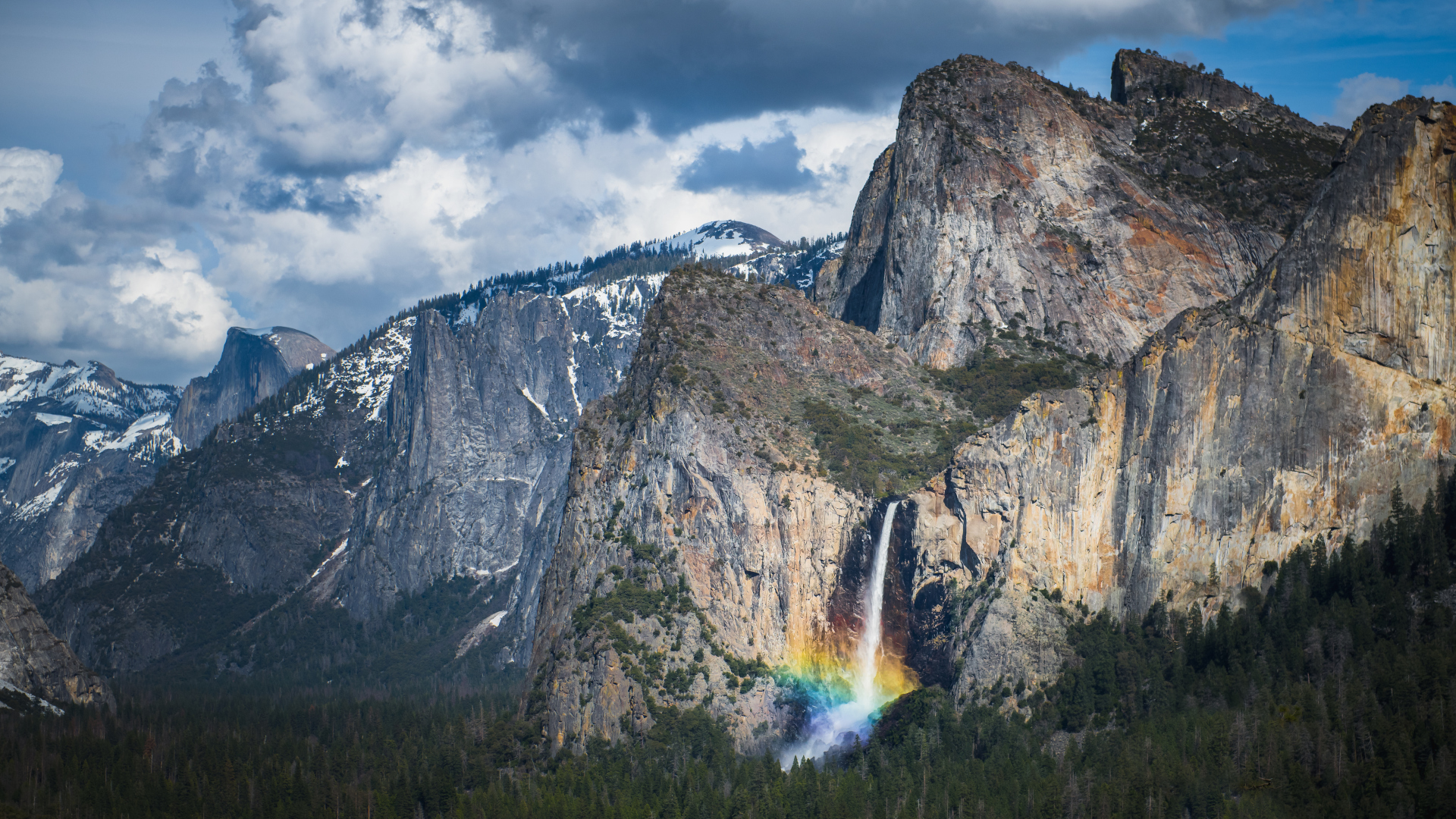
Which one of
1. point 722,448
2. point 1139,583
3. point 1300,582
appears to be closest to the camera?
point 1300,582

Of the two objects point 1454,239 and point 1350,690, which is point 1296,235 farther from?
point 1350,690

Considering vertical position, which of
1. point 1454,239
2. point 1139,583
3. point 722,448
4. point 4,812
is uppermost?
point 1454,239

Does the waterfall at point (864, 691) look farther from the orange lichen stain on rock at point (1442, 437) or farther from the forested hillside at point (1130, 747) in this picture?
the orange lichen stain on rock at point (1442, 437)

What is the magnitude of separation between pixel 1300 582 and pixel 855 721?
172ft

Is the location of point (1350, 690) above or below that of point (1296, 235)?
below

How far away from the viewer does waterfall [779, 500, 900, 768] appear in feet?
557

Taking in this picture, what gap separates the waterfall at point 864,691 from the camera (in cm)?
16962

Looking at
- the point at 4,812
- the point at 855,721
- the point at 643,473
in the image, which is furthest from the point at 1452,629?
the point at 4,812

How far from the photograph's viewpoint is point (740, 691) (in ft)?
575

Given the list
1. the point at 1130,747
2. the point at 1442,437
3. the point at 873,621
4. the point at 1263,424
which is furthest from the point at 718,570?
the point at 1442,437

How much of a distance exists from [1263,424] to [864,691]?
55940 mm

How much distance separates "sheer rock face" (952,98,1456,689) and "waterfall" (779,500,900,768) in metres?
13.4

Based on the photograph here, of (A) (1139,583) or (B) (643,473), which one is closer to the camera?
(A) (1139,583)

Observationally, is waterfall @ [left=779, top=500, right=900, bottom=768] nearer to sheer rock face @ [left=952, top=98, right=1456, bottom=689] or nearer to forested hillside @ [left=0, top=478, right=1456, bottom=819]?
forested hillside @ [left=0, top=478, right=1456, bottom=819]
